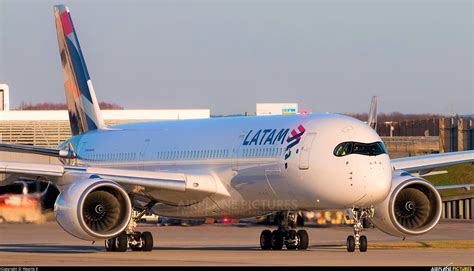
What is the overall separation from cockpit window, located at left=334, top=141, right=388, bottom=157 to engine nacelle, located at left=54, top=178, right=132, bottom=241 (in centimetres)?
646

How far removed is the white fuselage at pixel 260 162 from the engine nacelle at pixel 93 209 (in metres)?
2.77

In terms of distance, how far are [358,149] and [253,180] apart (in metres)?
4.31

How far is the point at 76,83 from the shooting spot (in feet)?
157

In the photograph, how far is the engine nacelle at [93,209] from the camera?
33.6 meters

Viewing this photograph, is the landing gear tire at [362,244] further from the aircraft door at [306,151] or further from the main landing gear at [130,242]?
the main landing gear at [130,242]

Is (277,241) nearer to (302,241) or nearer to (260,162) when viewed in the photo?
(302,241)

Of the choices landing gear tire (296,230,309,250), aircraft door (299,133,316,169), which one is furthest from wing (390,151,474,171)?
aircraft door (299,133,316,169)

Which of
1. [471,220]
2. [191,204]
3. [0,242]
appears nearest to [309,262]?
[191,204]

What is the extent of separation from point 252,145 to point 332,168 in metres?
4.18

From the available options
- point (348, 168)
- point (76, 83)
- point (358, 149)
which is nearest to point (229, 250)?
point (348, 168)

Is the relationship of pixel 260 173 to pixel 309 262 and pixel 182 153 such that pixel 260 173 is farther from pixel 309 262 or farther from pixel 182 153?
pixel 309 262

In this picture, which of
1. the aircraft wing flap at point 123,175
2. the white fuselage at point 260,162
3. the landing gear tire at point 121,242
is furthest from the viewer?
the landing gear tire at point 121,242

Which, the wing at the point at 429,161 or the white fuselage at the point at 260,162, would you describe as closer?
the white fuselage at the point at 260,162

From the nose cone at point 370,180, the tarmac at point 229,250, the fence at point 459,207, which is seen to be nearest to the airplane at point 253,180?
the nose cone at point 370,180
